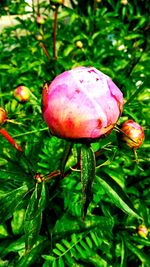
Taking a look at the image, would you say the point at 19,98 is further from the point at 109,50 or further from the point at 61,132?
the point at 109,50

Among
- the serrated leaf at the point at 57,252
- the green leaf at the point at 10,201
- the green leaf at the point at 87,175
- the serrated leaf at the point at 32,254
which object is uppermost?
the green leaf at the point at 87,175

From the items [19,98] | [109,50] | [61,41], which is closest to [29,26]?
[61,41]

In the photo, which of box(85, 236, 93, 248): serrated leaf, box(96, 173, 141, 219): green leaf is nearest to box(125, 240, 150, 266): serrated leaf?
box(85, 236, 93, 248): serrated leaf

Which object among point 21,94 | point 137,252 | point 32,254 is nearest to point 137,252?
point 137,252

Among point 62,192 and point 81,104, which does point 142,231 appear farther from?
point 81,104

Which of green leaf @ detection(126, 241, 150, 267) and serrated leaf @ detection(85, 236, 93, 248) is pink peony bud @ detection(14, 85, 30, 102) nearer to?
serrated leaf @ detection(85, 236, 93, 248)

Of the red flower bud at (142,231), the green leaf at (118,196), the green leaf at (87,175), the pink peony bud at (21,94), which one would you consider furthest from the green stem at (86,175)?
the red flower bud at (142,231)

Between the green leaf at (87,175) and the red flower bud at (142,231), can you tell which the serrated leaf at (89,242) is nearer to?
the red flower bud at (142,231)
